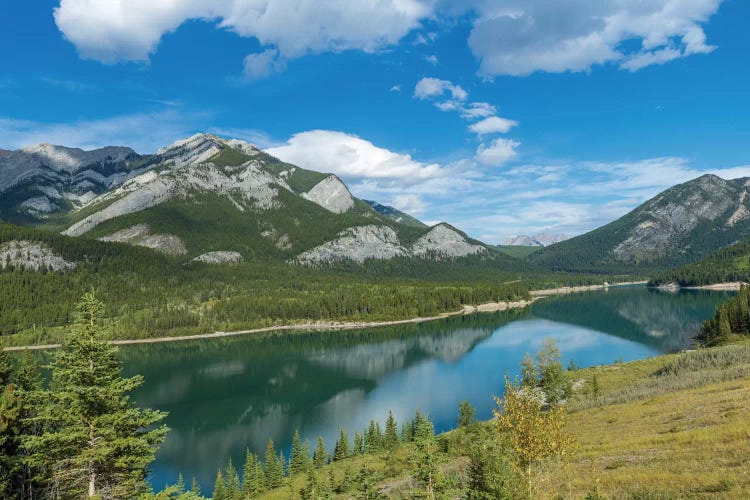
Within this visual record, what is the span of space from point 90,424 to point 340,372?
10154 centimetres

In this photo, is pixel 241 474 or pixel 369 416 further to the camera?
pixel 369 416

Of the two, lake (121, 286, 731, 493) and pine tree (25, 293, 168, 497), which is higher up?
A: pine tree (25, 293, 168, 497)

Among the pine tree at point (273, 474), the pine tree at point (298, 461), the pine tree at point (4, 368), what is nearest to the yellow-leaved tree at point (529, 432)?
the pine tree at point (4, 368)

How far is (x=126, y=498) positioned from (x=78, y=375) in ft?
16.6

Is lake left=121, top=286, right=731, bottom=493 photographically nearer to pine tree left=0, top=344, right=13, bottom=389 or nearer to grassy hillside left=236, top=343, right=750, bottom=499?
grassy hillside left=236, top=343, right=750, bottom=499

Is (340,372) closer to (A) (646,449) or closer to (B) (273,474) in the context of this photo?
(B) (273,474)

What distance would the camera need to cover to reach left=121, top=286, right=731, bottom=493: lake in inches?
2891

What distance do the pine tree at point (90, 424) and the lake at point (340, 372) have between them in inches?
1749

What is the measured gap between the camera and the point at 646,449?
26.9m

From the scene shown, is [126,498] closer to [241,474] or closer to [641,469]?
[641,469]

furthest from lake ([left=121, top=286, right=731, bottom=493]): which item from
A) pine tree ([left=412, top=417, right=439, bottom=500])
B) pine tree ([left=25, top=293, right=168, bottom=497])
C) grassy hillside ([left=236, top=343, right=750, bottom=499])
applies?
pine tree ([left=25, top=293, right=168, bottom=497])

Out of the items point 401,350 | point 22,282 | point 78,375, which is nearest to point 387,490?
point 78,375

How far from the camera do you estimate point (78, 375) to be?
1622cm

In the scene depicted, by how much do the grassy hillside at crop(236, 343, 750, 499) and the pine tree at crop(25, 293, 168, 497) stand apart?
12.3 metres
